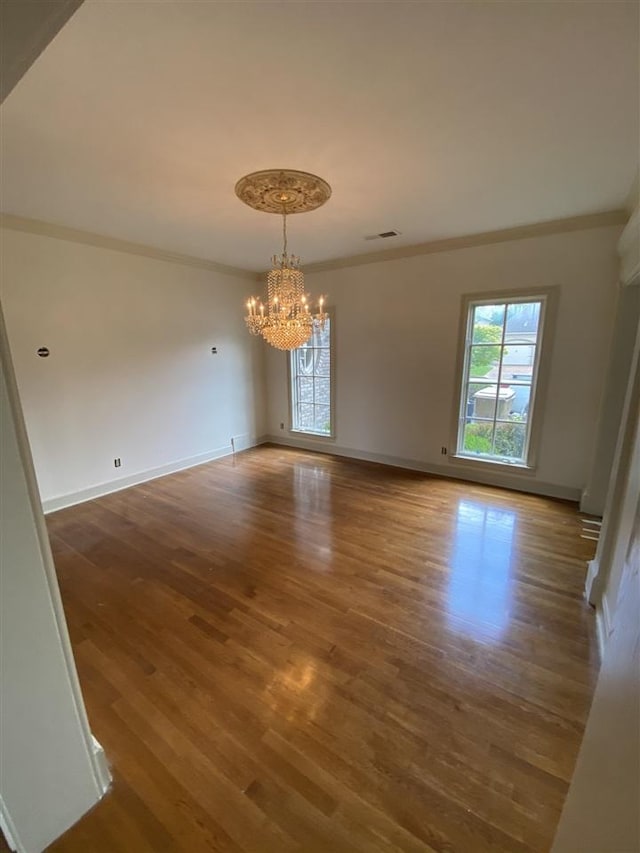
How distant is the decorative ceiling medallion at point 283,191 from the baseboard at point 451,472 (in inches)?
127


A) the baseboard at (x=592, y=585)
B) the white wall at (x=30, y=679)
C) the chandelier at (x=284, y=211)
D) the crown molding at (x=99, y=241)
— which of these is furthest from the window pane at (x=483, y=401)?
the white wall at (x=30, y=679)

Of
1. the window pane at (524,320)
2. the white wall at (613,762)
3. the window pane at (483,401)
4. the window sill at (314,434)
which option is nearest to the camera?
the white wall at (613,762)

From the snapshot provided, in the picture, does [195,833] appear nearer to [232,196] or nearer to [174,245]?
[232,196]

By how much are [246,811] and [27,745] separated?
0.77m

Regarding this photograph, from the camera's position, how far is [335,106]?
1.75 meters

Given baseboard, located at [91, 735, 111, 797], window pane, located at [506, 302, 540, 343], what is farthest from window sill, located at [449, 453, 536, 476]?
baseboard, located at [91, 735, 111, 797]

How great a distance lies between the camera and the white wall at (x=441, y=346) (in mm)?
3455

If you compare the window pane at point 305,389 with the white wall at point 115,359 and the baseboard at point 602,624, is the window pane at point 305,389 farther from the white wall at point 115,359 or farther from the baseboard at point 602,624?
the baseboard at point 602,624

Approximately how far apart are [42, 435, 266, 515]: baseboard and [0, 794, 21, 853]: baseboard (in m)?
2.38

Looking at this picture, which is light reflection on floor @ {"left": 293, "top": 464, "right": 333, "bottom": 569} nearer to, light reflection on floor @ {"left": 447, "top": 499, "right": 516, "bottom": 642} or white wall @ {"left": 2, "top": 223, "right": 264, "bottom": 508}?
light reflection on floor @ {"left": 447, "top": 499, "right": 516, "bottom": 642}

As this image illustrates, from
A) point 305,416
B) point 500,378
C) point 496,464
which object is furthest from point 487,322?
point 305,416

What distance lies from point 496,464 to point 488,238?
8.15 feet

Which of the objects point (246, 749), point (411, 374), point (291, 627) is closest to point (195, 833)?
point (246, 749)

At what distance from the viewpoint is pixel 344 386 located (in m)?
5.16
